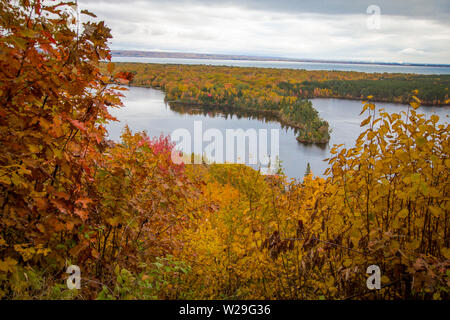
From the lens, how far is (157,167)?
3.78m

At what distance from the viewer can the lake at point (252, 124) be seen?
38906 millimetres

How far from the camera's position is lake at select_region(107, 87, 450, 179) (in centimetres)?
3891

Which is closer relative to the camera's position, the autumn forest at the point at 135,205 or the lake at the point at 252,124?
the autumn forest at the point at 135,205

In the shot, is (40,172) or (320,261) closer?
(40,172)

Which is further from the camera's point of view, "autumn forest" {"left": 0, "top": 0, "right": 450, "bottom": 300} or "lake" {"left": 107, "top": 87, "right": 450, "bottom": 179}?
"lake" {"left": 107, "top": 87, "right": 450, "bottom": 179}

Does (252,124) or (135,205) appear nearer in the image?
(135,205)

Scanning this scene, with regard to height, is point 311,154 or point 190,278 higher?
point 190,278

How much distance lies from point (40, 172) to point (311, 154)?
43.3 metres

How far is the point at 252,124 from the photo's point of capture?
207 feet

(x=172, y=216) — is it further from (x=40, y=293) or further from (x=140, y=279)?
(x=40, y=293)

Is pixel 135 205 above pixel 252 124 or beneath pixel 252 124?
above
